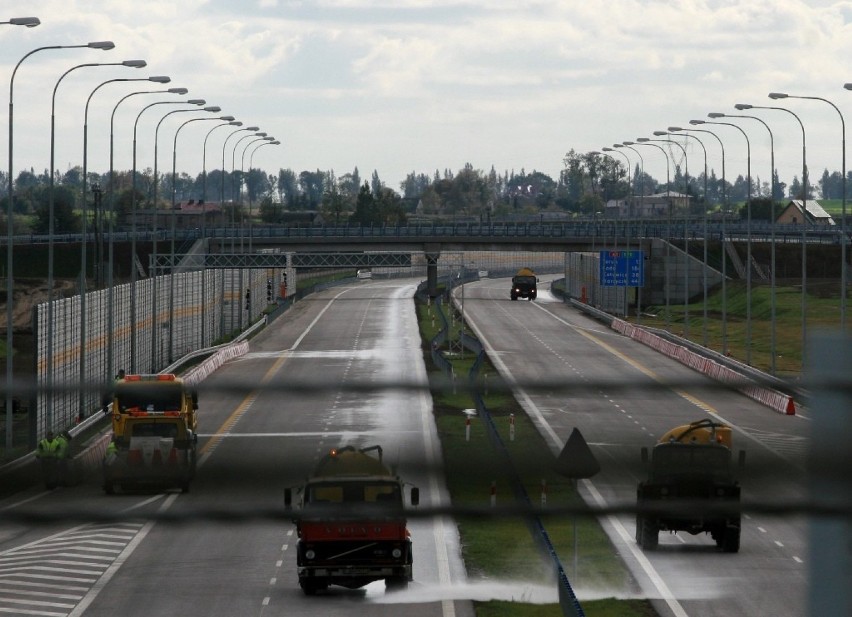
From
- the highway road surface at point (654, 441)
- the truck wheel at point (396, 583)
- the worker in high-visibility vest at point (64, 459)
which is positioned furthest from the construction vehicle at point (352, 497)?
the truck wheel at point (396, 583)

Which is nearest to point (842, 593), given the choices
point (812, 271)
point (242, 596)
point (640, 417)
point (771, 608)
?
point (640, 417)

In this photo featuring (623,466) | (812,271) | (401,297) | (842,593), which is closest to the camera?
(842,593)

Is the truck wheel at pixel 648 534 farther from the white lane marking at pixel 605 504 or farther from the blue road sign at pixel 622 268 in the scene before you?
the blue road sign at pixel 622 268

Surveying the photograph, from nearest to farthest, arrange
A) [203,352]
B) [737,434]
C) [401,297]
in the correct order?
1. [737,434]
2. [203,352]
3. [401,297]

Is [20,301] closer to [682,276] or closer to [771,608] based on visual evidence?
[682,276]

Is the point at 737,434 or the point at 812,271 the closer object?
the point at 737,434

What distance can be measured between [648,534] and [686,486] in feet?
5.27

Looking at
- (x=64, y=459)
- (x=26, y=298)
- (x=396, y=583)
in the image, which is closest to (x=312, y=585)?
(x=396, y=583)

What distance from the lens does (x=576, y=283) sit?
475ft

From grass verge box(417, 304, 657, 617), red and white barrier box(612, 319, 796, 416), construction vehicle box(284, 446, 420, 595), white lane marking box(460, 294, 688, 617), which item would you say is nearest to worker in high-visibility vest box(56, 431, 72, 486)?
construction vehicle box(284, 446, 420, 595)

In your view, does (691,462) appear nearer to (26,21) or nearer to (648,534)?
(648,534)

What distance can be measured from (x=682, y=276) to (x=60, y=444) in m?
123

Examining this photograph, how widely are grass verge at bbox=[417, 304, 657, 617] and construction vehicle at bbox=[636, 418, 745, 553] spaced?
0.74 ft

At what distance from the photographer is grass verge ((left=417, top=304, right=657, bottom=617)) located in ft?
15.5
